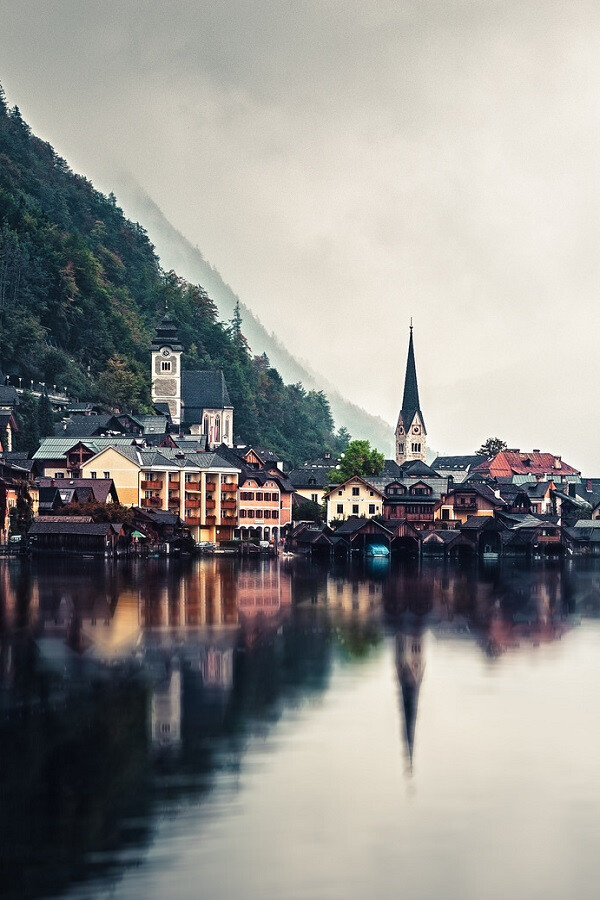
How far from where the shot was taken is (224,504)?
92.7 metres

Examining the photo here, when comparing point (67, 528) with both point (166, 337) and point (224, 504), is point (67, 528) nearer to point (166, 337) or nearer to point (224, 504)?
point (224, 504)

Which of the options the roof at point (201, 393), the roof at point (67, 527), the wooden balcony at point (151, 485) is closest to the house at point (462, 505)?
the wooden balcony at point (151, 485)

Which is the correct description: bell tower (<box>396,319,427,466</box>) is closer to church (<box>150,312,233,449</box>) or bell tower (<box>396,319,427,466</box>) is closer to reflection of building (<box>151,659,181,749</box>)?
church (<box>150,312,233,449</box>)

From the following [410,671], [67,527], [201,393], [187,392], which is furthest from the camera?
[201,393]

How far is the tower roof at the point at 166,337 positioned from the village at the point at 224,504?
26.1m

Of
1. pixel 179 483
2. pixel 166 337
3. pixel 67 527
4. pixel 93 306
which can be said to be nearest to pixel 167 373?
pixel 166 337

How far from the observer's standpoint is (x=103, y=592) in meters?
51.1

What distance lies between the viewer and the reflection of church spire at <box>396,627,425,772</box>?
28234 millimetres

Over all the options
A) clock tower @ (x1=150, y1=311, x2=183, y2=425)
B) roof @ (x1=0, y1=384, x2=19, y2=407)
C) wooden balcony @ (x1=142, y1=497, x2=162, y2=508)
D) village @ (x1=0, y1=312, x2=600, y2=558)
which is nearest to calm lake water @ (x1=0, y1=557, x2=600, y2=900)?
village @ (x1=0, y1=312, x2=600, y2=558)

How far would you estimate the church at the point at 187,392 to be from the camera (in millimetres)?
138750

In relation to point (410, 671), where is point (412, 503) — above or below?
above

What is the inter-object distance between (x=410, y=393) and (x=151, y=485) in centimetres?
9936

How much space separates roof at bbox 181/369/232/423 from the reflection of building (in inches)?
4245

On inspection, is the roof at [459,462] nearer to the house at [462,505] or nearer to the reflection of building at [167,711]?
the house at [462,505]
